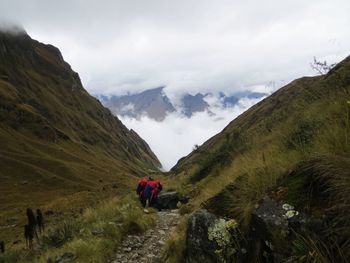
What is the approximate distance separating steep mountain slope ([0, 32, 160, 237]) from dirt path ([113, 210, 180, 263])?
3042 cm

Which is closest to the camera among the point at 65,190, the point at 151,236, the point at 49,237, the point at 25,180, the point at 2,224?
the point at 151,236

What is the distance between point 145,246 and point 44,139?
345 feet

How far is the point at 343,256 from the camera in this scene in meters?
3.88

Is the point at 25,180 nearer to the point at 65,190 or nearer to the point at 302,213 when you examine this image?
the point at 65,190

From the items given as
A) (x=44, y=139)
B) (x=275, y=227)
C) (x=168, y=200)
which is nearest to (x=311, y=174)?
(x=275, y=227)

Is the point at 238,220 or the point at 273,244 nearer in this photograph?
the point at 273,244

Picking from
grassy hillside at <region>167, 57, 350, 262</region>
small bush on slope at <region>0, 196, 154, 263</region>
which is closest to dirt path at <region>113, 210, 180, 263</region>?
small bush on slope at <region>0, 196, 154, 263</region>

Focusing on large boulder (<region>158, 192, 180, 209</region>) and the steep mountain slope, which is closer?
large boulder (<region>158, 192, 180, 209</region>)

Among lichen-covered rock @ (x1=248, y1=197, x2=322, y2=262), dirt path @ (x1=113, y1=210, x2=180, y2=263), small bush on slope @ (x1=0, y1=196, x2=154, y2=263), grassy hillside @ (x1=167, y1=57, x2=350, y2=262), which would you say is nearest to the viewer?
grassy hillside @ (x1=167, y1=57, x2=350, y2=262)

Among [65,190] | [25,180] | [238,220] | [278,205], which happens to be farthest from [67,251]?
[25,180]

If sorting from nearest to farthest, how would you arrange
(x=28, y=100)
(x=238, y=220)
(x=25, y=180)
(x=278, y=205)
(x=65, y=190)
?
(x=278, y=205) → (x=238, y=220) → (x=65, y=190) → (x=25, y=180) → (x=28, y=100)

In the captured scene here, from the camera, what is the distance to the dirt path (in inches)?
374

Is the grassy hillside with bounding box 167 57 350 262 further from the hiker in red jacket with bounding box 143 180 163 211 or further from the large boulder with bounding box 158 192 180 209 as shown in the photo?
the large boulder with bounding box 158 192 180 209

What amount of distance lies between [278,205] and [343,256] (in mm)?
1523
